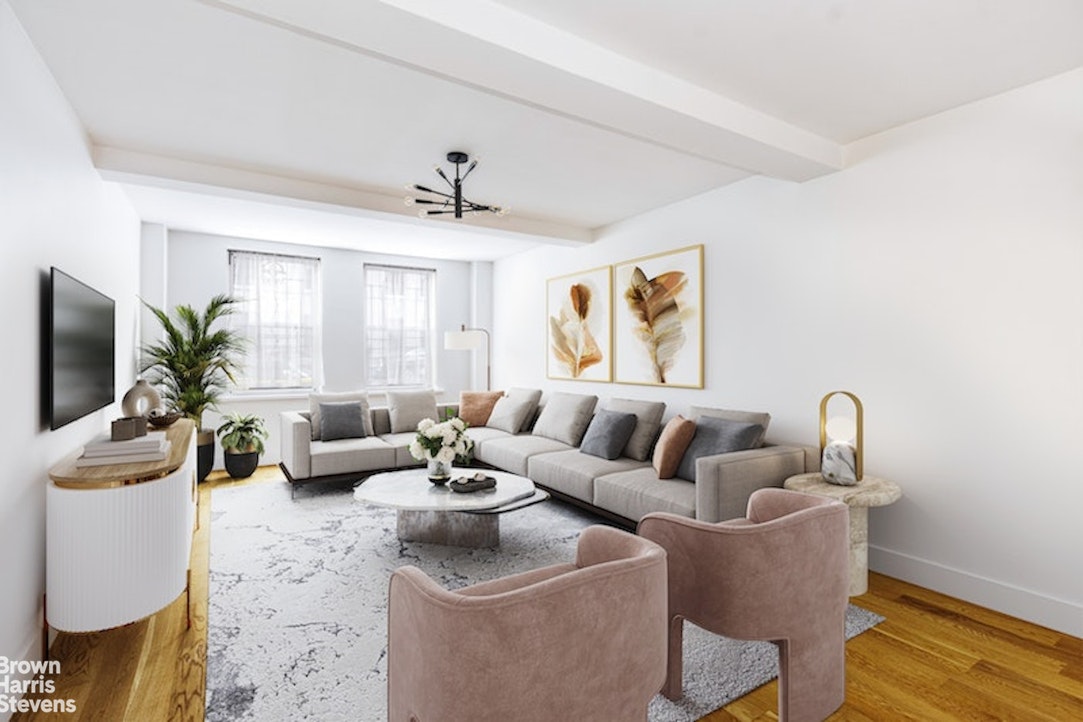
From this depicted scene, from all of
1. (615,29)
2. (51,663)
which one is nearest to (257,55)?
(615,29)

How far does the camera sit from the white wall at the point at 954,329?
8.36ft

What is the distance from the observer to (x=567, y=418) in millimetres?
5070

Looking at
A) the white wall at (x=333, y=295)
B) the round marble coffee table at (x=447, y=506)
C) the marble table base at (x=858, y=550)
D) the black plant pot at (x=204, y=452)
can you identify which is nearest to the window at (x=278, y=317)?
the white wall at (x=333, y=295)

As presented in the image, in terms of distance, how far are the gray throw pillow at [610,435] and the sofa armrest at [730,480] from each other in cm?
115

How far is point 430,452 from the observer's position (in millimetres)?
3732

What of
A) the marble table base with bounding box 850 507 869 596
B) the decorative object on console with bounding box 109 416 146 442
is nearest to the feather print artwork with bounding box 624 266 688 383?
the marble table base with bounding box 850 507 869 596

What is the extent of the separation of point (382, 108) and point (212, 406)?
415cm

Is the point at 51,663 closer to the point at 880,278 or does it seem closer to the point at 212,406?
the point at 212,406

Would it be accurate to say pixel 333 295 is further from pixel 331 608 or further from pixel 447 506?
pixel 331 608

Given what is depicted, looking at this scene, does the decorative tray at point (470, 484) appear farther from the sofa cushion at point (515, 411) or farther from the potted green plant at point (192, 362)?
the potted green plant at point (192, 362)

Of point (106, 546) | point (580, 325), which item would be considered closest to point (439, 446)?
point (106, 546)

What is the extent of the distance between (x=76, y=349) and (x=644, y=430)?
3.63m

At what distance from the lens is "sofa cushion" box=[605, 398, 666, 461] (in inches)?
171

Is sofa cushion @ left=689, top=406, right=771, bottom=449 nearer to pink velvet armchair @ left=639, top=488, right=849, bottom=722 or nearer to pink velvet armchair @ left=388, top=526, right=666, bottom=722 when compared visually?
pink velvet armchair @ left=639, top=488, right=849, bottom=722
